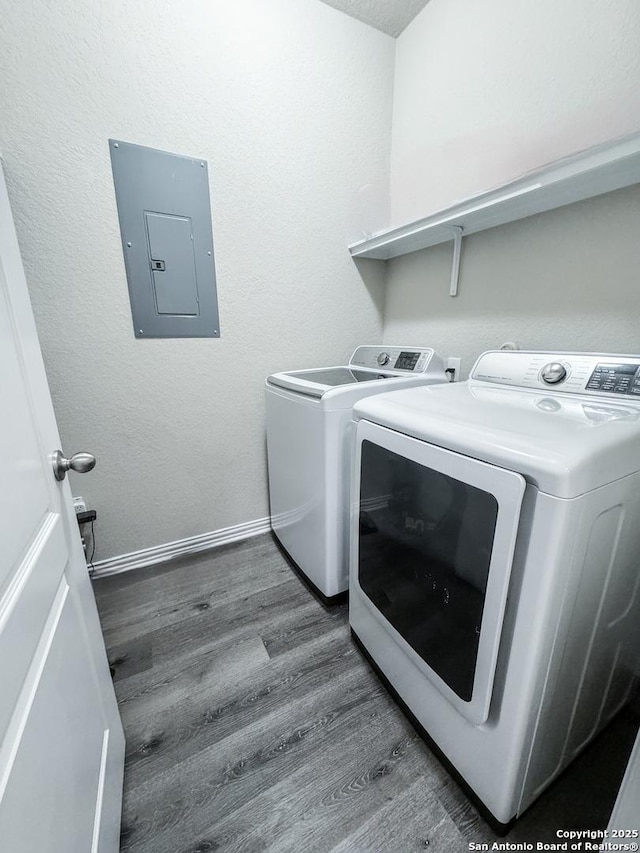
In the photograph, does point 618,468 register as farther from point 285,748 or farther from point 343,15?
point 343,15

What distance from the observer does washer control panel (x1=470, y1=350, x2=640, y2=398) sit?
0.96m

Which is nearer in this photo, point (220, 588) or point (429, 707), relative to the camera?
point (429, 707)

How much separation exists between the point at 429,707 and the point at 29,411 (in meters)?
1.22

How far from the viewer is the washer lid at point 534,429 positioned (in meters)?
0.59

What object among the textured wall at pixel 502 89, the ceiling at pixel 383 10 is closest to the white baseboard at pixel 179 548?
the textured wall at pixel 502 89

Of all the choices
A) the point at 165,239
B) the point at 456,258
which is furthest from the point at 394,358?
the point at 165,239

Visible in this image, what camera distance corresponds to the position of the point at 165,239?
4.98ft

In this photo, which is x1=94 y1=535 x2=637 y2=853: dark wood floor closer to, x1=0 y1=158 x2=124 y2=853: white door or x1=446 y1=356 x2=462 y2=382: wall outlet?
x1=0 y1=158 x2=124 y2=853: white door

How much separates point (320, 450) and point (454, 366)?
0.88 m

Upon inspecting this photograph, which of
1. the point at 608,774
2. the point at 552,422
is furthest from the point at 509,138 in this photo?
the point at 608,774

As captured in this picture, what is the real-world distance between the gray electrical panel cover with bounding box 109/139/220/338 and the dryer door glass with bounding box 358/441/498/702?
117 centimetres

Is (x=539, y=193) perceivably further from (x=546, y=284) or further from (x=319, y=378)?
(x=319, y=378)

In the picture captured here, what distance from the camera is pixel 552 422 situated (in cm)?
76

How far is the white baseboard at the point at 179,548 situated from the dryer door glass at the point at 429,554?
1.11 m
